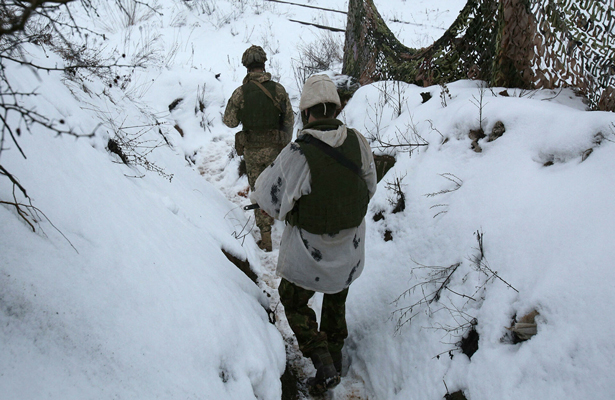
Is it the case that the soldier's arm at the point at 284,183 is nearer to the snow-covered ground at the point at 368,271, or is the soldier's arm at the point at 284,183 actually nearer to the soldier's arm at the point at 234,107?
the snow-covered ground at the point at 368,271

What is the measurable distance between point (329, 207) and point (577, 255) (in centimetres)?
112

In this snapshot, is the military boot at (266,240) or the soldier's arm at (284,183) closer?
the soldier's arm at (284,183)

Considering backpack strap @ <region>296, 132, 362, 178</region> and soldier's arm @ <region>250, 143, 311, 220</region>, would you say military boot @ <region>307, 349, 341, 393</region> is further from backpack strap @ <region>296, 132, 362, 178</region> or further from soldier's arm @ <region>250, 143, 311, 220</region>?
backpack strap @ <region>296, 132, 362, 178</region>

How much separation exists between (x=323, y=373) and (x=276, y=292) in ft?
3.50

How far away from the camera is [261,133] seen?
367cm

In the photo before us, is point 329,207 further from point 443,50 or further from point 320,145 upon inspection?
point 443,50

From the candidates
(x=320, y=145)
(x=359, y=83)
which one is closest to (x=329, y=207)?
(x=320, y=145)

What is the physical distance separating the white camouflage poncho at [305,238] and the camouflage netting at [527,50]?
1.92 metres

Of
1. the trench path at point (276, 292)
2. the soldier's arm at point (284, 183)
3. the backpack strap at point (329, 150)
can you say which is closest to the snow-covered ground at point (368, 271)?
the trench path at point (276, 292)

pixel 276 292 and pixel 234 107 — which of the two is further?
pixel 234 107

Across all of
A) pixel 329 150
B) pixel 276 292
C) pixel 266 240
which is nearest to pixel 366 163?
pixel 329 150

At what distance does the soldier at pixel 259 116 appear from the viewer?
11.4 feet

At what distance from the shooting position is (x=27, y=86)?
7.32 ft

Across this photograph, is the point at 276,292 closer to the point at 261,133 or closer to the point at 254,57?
the point at 261,133
